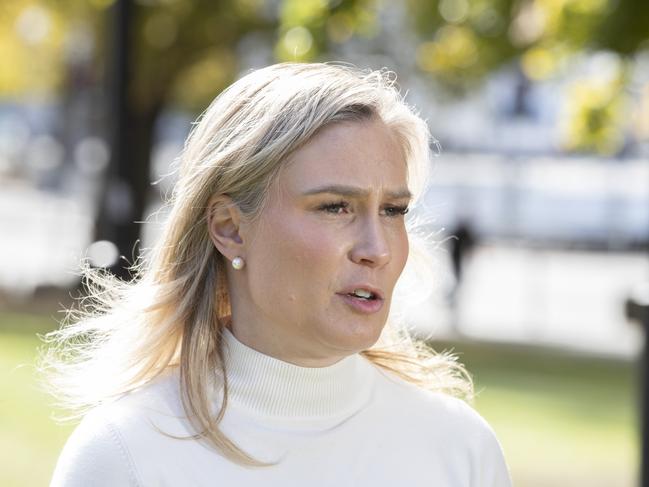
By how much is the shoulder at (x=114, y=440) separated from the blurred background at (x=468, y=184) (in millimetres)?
772

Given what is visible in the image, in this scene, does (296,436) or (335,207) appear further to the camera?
(296,436)

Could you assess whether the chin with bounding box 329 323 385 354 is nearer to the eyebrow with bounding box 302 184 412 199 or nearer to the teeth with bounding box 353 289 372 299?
the teeth with bounding box 353 289 372 299

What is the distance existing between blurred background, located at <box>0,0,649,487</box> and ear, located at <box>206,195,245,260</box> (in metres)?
0.49

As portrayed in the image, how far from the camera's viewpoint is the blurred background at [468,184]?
816 centimetres

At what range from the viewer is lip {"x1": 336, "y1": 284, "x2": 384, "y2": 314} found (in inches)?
93.4

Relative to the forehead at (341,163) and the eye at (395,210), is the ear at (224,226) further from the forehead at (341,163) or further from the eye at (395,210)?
the eye at (395,210)

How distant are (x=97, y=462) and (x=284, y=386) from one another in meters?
0.41

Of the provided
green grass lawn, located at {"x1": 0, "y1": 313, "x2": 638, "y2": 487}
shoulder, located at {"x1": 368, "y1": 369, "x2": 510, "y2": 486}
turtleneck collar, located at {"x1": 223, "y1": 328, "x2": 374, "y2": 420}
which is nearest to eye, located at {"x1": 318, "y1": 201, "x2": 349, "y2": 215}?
turtleneck collar, located at {"x1": 223, "y1": 328, "x2": 374, "y2": 420}

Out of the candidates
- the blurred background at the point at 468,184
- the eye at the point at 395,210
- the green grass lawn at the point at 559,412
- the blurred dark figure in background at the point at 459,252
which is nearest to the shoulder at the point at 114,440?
the eye at the point at 395,210

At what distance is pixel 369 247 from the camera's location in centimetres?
237

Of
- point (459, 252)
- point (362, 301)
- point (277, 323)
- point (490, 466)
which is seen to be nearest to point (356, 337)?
point (362, 301)

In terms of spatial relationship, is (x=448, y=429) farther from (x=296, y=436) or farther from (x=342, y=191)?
(x=342, y=191)

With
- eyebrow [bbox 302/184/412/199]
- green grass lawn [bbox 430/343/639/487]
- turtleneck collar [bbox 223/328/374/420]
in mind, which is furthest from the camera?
green grass lawn [bbox 430/343/639/487]

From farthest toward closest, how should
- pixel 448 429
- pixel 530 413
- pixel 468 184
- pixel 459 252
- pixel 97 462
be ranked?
pixel 468 184 → pixel 459 252 → pixel 530 413 → pixel 448 429 → pixel 97 462
